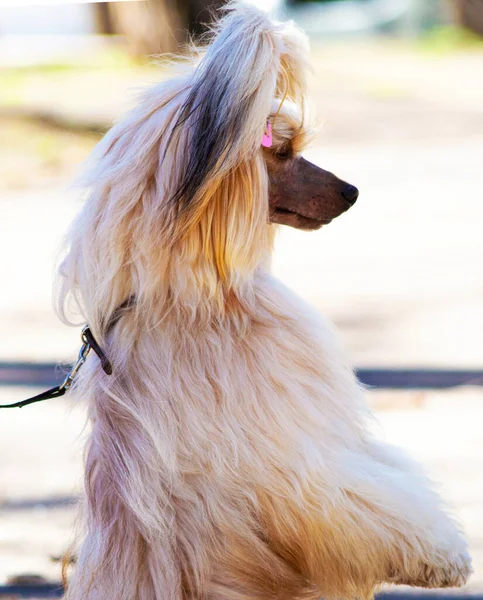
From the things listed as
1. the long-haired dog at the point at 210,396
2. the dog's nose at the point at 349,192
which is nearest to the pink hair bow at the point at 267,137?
the long-haired dog at the point at 210,396

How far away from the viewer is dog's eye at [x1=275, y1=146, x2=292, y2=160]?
2408 millimetres

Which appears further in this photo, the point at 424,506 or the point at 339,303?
the point at 339,303

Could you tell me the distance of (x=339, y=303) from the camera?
22.0 ft

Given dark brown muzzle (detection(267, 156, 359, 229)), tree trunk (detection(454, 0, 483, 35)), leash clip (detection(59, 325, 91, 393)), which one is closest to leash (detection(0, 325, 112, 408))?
leash clip (detection(59, 325, 91, 393))

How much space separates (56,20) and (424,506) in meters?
19.6

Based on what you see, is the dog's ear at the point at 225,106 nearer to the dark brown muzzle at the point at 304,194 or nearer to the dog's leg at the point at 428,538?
the dark brown muzzle at the point at 304,194

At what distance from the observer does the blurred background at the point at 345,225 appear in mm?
3949

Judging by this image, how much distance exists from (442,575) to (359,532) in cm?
27

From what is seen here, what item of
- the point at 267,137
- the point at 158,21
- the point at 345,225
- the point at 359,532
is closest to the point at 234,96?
the point at 267,137

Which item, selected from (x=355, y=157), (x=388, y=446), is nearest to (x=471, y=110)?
(x=355, y=157)

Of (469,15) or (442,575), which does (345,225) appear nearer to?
(442,575)

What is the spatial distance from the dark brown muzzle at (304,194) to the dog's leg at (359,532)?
0.61 metres

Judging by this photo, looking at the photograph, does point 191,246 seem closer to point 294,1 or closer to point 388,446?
point 388,446

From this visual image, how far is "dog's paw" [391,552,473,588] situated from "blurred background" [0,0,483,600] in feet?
1.45
